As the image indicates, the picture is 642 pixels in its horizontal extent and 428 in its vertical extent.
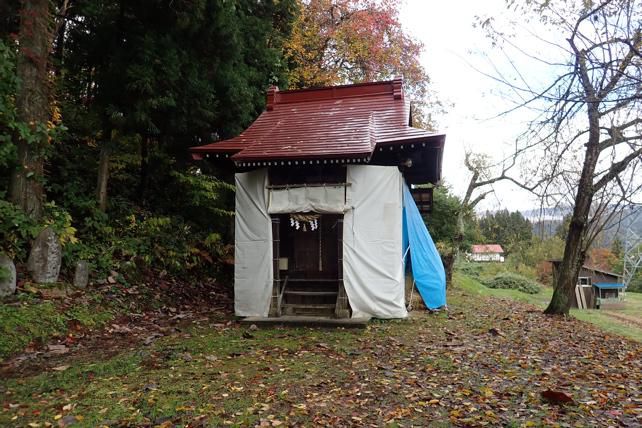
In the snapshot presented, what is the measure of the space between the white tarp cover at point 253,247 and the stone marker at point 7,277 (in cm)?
392

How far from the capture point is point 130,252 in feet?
30.3

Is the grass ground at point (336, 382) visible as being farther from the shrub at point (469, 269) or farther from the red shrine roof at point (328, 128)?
the shrub at point (469, 269)

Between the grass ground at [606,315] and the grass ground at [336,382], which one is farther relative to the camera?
the grass ground at [606,315]

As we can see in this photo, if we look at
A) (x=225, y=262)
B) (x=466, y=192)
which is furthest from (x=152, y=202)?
(x=466, y=192)

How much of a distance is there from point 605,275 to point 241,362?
83.2ft

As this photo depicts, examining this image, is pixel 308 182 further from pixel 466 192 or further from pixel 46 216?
pixel 466 192

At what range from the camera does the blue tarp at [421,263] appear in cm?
991

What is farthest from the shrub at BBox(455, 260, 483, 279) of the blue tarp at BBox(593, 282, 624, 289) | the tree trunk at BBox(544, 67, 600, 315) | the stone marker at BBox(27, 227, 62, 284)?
the stone marker at BBox(27, 227, 62, 284)

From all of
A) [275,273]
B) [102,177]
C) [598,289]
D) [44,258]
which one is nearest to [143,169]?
[102,177]

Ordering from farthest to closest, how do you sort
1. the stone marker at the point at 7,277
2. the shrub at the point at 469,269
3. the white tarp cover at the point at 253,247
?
the shrub at the point at 469,269 → the white tarp cover at the point at 253,247 → the stone marker at the point at 7,277

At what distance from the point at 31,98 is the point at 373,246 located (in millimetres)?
6651

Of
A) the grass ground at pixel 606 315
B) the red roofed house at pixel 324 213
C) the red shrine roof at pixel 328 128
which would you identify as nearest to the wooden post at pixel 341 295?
the red roofed house at pixel 324 213

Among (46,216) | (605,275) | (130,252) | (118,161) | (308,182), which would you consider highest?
(118,161)

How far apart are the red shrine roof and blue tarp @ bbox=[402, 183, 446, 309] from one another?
1749mm
